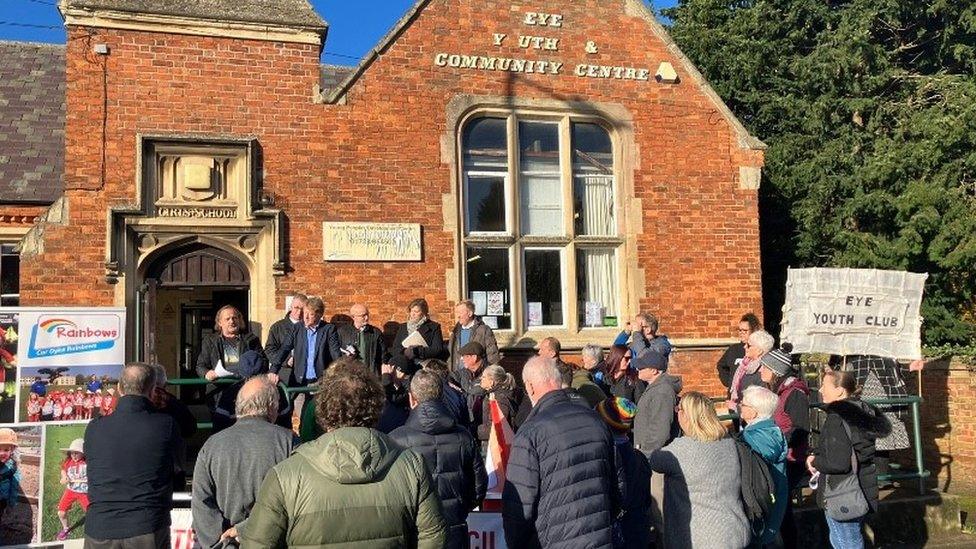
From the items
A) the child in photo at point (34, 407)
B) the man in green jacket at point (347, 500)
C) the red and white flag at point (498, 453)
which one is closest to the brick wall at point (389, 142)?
the child in photo at point (34, 407)

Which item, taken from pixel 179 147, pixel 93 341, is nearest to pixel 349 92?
pixel 179 147

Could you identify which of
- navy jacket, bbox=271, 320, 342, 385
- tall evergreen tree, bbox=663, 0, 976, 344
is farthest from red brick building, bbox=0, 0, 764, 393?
tall evergreen tree, bbox=663, 0, 976, 344

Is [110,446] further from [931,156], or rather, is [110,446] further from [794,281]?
[931,156]

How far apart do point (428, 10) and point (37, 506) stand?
7378mm

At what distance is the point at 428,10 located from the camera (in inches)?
452

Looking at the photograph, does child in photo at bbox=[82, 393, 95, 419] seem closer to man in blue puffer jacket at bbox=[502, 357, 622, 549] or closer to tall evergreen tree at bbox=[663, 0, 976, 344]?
man in blue puffer jacket at bbox=[502, 357, 622, 549]

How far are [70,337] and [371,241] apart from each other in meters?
4.05

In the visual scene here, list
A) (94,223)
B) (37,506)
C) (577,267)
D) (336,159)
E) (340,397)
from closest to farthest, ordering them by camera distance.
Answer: (340,397) → (37,506) → (94,223) → (336,159) → (577,267)

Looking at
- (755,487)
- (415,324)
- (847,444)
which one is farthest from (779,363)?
(415,324)

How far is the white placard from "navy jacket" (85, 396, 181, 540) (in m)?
2.10

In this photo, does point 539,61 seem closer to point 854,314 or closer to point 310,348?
point 854,314

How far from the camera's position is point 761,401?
5984 mm

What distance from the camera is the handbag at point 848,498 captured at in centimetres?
662

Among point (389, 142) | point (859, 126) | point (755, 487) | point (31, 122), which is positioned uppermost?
point (31, 122)
